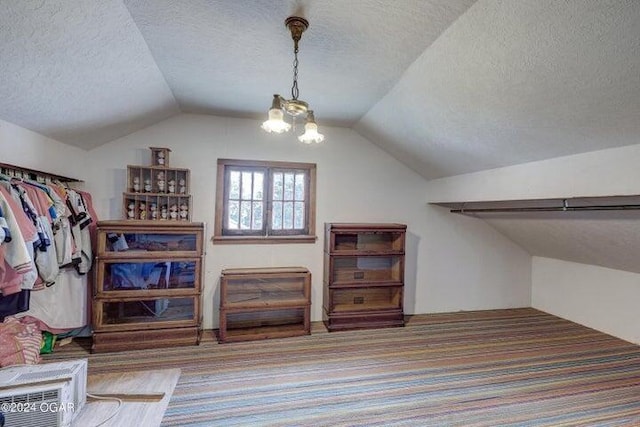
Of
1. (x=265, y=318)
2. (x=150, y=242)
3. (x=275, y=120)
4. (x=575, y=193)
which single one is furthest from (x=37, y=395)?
(x=575, y=193)

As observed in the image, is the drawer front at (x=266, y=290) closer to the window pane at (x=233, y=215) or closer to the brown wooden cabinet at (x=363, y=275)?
the brown wooden cabinet at (x=363, y=275)

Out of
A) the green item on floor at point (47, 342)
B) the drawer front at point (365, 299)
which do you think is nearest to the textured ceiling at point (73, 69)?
the green item on floor at point (47, 342)

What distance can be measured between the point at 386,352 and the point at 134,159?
10.7 feet

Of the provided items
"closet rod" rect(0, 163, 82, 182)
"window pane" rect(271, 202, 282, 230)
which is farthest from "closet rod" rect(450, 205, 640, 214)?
"closet rod" rect(0, 163, 82, 182)

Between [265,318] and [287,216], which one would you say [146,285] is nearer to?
[265,318]

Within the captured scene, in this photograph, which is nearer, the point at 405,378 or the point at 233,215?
the point at 405,378

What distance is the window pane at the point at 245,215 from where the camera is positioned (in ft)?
11.8

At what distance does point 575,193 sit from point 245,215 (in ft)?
10.1

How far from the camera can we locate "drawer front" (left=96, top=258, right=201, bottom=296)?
286 cm

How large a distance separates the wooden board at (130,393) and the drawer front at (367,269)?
1931 millimetres

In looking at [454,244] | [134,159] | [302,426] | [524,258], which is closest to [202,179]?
[134,159]

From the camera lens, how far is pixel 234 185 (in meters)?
3.57

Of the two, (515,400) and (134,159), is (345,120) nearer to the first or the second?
(134,159)

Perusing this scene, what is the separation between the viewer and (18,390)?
5.39 feet
